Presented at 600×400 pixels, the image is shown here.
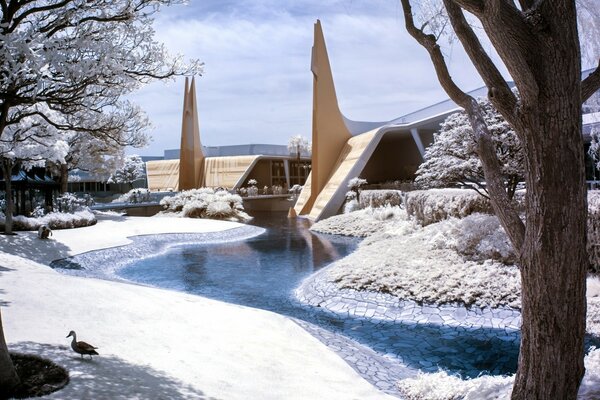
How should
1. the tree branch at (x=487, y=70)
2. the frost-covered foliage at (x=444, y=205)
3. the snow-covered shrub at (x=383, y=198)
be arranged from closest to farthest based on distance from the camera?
the tree branch at (x=487, y=70), the frost-covered foliage at (x=444, y=205), the snow-covered shrub at (x=383, y=198)

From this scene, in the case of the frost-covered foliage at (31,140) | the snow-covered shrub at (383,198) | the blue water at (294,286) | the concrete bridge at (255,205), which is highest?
the frost-covered foliage at (31,140)

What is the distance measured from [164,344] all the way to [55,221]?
1424 centimetres

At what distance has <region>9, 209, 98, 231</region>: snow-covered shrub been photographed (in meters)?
15.9

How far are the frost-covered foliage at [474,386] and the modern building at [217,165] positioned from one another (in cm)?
3612

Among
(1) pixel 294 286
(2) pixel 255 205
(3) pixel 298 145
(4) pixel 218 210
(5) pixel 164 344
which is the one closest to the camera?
(5) pixel 164 344

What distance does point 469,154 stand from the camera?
11969 millimetres

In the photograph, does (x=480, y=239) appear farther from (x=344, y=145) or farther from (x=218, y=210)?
(x=344, y=145)

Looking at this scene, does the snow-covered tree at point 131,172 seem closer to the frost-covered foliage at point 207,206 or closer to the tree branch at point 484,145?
the frost-covered foliage at point 207,206

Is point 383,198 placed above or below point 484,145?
below

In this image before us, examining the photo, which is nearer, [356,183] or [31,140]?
[31,140]

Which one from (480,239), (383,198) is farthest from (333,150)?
(480,239)

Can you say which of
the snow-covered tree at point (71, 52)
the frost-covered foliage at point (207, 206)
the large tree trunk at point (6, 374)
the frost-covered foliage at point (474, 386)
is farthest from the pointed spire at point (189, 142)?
the large tree trunk at point (6, 374)

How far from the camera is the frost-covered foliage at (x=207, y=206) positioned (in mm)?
26094

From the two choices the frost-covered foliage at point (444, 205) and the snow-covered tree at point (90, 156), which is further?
the snow-covered tree at point (90, 156)
